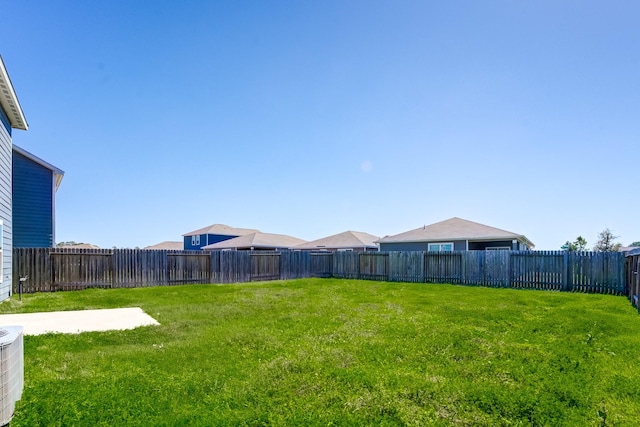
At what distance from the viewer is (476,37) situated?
37.8 feet

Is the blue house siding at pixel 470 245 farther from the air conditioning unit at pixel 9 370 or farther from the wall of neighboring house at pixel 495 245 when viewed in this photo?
the air conditioning unit at pixel 9 370

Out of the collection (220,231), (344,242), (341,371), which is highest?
(220,231)

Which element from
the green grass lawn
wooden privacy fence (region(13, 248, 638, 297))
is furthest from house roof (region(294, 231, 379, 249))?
the green grass lawn

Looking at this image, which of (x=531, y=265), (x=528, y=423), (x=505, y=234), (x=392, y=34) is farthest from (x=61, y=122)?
(x=505, y=234)

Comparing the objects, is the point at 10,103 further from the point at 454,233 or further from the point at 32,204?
the point at 454,233

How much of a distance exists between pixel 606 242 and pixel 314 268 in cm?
3524

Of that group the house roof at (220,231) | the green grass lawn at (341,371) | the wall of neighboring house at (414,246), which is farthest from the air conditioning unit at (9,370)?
the house roof at (220,231)

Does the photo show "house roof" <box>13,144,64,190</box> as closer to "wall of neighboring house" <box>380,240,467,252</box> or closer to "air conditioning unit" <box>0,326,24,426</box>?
"air conditioning unit" <box>0,326,24,426</box>

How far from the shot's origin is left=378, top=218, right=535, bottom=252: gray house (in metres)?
20.6

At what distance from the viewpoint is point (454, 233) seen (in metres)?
22.0

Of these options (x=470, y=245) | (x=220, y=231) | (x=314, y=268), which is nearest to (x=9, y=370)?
(x=314, y=268)

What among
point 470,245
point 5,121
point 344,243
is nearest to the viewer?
point 5,121

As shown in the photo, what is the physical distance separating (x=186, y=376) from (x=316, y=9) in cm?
1183

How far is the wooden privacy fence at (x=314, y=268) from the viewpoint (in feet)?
40.8
